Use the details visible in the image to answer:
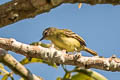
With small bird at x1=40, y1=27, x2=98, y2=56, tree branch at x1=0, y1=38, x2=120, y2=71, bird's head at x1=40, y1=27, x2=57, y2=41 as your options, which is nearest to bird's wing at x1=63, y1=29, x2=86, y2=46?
small bird at x1=40, y1=27, x2=98, y2=56

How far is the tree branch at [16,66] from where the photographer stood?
119 inches

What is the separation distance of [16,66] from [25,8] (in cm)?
56

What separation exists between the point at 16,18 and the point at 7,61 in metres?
0.43

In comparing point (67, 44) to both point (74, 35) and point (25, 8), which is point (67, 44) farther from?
point (25, 8)

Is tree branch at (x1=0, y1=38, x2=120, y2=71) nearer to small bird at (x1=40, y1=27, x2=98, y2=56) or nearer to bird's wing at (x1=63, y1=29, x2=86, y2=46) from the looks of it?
small bird at (x1=40, y1=27, x2=98, y2=56)

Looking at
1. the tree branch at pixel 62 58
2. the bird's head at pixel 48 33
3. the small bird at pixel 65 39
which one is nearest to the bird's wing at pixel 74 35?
the small bird at pixel 65 39

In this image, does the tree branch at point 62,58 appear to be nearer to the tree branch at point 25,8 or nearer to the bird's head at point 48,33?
the tree branch at point 25,8

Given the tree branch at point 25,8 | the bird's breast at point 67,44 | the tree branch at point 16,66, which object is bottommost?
the bird's breast at point 67,44

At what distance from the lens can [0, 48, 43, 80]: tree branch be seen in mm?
3033

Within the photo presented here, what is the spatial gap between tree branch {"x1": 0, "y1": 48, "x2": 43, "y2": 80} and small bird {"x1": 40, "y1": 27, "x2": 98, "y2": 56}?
5.04 ft

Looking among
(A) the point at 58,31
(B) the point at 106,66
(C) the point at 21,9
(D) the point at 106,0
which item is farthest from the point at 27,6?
(A) the point at 58,31

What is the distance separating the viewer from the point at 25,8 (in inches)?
121

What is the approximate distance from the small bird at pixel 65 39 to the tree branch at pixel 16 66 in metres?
1.54

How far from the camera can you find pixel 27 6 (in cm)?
305
